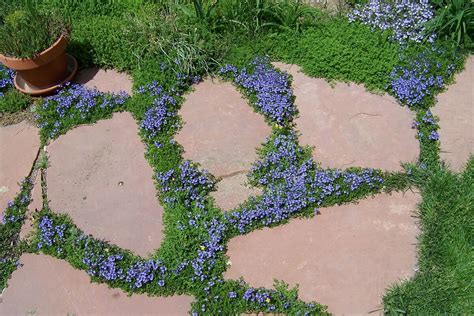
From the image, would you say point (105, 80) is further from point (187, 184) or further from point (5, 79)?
point (187, 184)

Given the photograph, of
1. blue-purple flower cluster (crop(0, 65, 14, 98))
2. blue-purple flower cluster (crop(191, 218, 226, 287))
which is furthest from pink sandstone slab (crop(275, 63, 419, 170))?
blue-purple flower cluster (crop(0, 65, 14, 98))

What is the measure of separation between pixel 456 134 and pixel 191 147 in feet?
7.73

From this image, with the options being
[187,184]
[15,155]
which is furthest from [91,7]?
[187,184]

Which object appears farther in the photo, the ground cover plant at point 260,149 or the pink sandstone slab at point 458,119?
the pink sandstone slab at point 458,119

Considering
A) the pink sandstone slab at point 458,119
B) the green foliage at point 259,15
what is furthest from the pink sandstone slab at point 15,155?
the pink sandstone slab at point 458,119

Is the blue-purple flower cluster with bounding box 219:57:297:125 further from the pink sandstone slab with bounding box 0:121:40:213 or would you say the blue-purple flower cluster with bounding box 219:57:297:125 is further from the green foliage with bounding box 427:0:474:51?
the pink sandstone slab with bounding box 0:121:40:213

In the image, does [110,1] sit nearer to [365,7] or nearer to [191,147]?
[191,147]

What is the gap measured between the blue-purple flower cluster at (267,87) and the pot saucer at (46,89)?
5.03ft

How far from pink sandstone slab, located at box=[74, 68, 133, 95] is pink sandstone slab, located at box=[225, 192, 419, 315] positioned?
2.14m

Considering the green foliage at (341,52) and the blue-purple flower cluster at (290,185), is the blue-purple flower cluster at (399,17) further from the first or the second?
the blue-purple flower cluster at (290,185)

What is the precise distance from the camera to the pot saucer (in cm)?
527

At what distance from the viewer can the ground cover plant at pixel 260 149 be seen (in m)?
3.90

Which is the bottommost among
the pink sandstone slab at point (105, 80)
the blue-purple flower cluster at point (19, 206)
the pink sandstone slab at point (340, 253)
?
the pink sandstone slab at point (340, 253)

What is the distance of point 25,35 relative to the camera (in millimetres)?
4949
